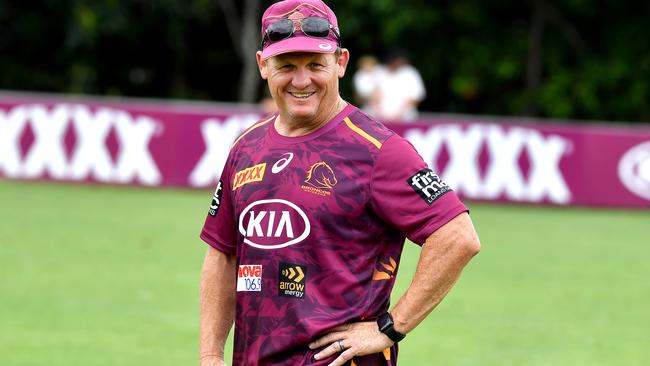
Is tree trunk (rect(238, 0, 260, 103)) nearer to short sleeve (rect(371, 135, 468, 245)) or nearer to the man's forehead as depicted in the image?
the man's forehead

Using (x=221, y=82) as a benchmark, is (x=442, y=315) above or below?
below

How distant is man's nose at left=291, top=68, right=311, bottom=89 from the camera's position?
4.26 metres

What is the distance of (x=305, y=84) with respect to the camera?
4.26 meters

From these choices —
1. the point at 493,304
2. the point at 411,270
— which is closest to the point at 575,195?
the point at 411,270

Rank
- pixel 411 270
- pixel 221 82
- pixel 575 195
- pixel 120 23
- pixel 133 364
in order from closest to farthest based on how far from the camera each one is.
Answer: pixel 133 364 → pixel 411 270 → pixel 575 195 → pixel 120 23 → pixel 221 82

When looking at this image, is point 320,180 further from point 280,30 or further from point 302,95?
point 280,30

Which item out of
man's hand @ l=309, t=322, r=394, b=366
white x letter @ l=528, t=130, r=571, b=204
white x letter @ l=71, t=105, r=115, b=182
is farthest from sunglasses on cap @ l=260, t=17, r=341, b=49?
white x letter @ l=71, t=105, r=115, b=182

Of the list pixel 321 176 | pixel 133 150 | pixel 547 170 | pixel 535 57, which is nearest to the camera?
pixel 321 176

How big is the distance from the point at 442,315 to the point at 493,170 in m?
8.63

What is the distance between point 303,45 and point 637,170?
15.0m

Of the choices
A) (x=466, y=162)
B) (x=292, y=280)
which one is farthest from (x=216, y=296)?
(x=466, y=162)

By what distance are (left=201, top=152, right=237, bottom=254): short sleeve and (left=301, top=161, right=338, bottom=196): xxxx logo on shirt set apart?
1.40 ft

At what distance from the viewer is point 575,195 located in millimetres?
18688

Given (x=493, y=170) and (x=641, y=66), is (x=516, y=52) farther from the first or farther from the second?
(x=493, y=170)
